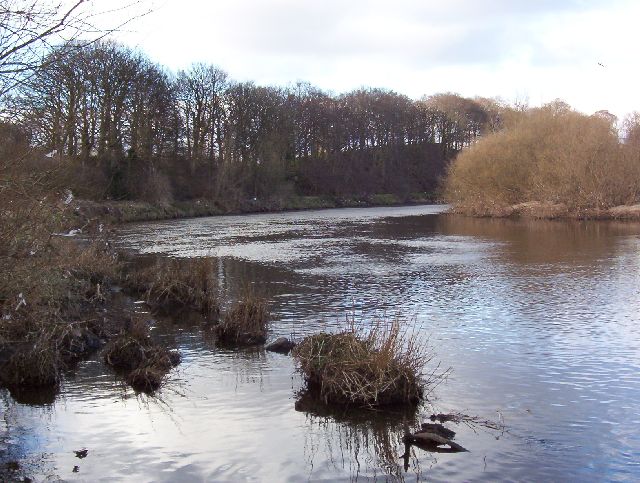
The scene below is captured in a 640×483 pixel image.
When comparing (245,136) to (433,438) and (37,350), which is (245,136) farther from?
(433,438)

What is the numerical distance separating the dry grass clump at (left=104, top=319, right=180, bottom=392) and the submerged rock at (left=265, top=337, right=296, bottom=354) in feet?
6.07

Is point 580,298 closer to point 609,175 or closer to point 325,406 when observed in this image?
point 325,406

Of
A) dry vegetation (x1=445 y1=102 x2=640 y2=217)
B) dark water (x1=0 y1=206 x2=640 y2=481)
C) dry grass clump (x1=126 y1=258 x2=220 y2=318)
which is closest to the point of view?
dark water (x1=0 y1=206 x2=640 y2=481)

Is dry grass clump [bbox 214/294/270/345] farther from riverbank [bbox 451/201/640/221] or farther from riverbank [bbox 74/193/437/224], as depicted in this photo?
riverbank [bbox 451/201/640/221]

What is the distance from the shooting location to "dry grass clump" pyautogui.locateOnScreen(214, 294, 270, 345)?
13.8 meters

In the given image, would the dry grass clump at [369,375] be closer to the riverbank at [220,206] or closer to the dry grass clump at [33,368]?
the dry grass clump at [33,368]

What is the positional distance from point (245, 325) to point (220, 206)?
50560 mm

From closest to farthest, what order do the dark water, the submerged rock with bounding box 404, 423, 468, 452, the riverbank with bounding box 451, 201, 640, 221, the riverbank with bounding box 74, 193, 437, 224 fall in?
the dark water → the submerged rock with bounding box 404, 423, 468, 452 → the riverbank with bounding box 451, 201, 640, 221 → the riverbank with bounding box 74, 193, 437, 224

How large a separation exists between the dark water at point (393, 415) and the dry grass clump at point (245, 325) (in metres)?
0.51

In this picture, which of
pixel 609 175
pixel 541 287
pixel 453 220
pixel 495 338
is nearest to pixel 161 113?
pixel 453 220

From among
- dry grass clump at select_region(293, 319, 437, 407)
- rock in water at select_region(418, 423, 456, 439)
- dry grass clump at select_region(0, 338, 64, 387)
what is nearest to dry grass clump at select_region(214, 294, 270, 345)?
dry grass clump at select_region(293, 319, 437, 407)

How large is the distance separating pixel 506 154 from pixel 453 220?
8.11m

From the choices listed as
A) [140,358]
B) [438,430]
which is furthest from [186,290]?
[438,430]

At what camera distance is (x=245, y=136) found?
70688mm
